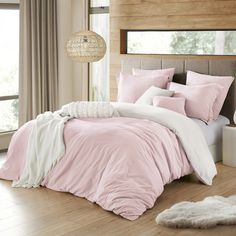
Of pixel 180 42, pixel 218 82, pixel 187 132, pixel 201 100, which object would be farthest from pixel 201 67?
pixel 187 132

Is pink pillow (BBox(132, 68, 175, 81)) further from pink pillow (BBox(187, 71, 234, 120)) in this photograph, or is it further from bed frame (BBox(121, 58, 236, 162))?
pink pillow (BBox(187, 71, 234, 120))

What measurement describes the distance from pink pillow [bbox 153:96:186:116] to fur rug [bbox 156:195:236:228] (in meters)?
1.51

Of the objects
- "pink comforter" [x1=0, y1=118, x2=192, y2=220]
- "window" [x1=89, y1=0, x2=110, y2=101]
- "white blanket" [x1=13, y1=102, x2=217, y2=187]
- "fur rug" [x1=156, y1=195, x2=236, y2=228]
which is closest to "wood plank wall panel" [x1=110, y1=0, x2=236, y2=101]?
"window" [x1=89, y1=0, x2=110, y2=101]

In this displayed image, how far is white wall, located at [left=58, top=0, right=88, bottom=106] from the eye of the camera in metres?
7.13

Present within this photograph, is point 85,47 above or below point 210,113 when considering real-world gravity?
above

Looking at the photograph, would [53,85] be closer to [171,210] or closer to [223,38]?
[223,38]

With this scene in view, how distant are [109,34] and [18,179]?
2.80 metres

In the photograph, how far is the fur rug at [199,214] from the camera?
3717 millimetres

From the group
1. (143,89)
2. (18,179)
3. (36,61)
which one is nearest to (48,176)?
(18,179)

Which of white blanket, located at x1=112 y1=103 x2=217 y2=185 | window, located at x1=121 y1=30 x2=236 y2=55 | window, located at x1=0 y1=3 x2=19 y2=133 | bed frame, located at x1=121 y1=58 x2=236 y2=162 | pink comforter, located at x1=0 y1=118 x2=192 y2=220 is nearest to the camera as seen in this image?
pink comforter, located at x1=0 y1=118 x2=192 y2=220

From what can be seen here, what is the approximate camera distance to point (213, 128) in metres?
5.64

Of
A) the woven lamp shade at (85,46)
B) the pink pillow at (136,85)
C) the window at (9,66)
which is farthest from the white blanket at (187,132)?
the window at (9,66)

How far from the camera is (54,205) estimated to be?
13.8ft

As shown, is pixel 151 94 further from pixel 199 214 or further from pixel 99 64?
pixel 199 214
